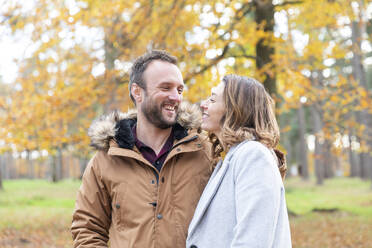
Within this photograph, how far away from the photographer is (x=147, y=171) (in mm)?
2885

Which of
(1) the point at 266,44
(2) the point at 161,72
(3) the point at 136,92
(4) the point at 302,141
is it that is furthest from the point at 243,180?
(4) the point at 302,141

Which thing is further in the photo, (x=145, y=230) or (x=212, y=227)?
(x=145, y=230)

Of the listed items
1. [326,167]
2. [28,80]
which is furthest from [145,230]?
[326,167]

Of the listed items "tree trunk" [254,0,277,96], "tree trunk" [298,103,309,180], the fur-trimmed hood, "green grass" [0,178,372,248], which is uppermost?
"tree trunk" [254,0,277,96]

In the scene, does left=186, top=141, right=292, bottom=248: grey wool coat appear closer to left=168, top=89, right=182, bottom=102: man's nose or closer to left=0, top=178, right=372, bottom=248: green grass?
left=168, top=89, right=182, bottom=102: man's nose

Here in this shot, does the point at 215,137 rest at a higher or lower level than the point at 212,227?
higher

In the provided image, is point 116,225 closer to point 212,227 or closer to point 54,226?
point 212,227

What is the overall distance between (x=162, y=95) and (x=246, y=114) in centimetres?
89

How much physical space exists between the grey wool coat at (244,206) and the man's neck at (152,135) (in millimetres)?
793

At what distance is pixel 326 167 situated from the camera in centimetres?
3662

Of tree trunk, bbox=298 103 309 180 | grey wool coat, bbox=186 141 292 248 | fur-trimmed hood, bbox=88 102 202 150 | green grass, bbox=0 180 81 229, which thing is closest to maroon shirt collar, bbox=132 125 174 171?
fur-trimmed hood, bbox=88 102 202 150

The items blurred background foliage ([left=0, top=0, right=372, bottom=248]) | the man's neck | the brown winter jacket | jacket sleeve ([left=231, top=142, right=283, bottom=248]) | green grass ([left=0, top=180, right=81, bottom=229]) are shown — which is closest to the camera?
jacket sleeve ([left=231, top=142, right=283, bottom=248])

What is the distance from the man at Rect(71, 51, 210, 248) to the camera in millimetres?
2764

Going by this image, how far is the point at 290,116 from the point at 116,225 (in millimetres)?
33795
